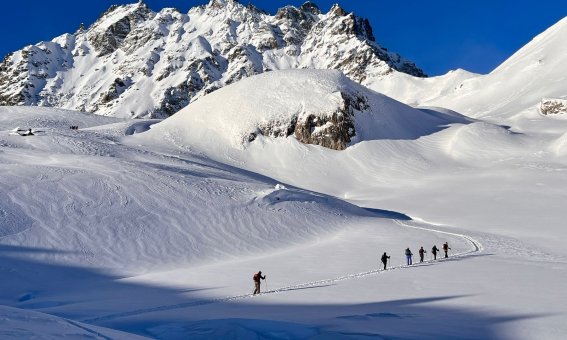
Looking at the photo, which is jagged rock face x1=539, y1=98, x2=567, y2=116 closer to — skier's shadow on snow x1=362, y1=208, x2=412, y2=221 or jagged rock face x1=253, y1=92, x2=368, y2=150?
jagged rock face x1=253, y1=92, x2=368, y2=150

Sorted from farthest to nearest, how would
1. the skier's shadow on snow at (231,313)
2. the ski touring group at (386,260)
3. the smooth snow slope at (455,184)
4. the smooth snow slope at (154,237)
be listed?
the smooth snow slope at (154,237) < the ski touring group at (386,260) < the smooth snow slope at (455,184) < the skier's shadow on snow at (231,313)

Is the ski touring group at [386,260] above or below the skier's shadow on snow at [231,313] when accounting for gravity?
above


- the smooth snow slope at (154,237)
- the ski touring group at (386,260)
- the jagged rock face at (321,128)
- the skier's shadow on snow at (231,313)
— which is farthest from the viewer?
the jagged rock face at (321,128)

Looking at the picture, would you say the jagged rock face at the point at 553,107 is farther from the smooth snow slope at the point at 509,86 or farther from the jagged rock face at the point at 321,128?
the jagged rock face at the point at 321,128

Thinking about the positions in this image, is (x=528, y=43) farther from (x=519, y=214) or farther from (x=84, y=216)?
(x=84, y=216)

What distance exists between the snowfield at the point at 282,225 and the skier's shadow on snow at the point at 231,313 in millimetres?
103

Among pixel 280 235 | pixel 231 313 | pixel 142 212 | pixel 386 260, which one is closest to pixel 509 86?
pixel 280 235

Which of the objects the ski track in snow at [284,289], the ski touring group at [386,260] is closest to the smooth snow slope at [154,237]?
the ski track in snow at [284,289]

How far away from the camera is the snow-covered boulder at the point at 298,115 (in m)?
74.9

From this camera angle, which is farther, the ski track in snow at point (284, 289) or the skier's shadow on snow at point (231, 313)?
the ski track in snow at point (284, 289)

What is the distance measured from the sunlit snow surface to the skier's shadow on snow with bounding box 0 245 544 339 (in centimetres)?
9

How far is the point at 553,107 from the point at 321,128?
48.9m

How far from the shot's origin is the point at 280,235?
3691cm

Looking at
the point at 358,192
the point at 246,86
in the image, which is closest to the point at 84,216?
the point at 358,192
